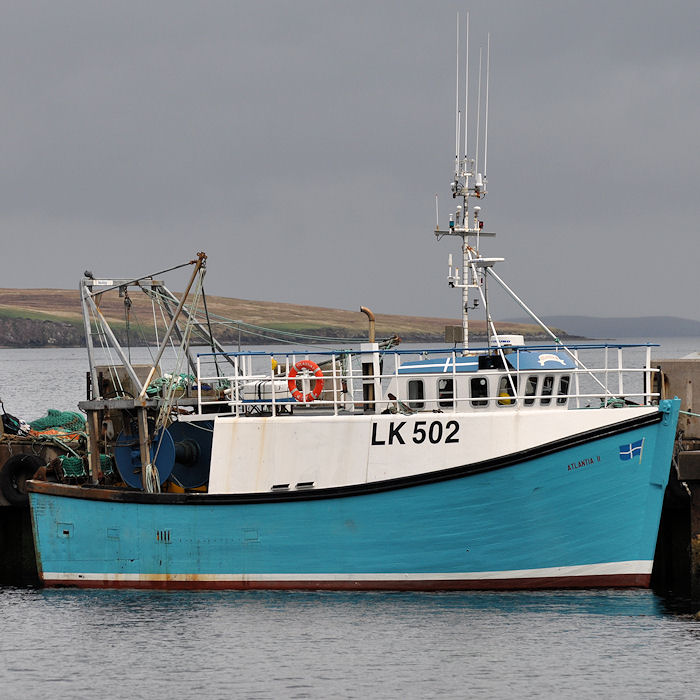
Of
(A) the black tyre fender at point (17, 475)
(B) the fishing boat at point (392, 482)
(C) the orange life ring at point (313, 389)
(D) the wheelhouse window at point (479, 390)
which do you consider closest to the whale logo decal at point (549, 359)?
(B) the fishing boat at point (392, 482)

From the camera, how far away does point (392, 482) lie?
60.5 feet

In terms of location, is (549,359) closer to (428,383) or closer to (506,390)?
(506,390)

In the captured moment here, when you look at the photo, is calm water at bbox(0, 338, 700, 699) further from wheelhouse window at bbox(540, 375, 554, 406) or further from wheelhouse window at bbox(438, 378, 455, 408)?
wheelhouse window at bbox(438, 378, 455, 408)

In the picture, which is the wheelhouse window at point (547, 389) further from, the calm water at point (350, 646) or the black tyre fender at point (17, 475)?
the black tyre fender at point (17, 475)

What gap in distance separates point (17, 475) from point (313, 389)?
6880 mm

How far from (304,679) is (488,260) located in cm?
796

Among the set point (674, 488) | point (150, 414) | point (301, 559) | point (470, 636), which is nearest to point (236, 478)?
point (301, 559)

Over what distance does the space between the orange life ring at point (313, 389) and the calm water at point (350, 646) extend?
324 cm

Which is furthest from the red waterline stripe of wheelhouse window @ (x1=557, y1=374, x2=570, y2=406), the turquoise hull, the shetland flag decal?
wheelhouse window @ (x1=557, y1=374, x2=570, y2=406)

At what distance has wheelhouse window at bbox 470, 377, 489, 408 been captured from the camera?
19.5m

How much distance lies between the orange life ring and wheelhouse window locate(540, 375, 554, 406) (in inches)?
144

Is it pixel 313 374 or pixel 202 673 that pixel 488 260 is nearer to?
pixel 313 374

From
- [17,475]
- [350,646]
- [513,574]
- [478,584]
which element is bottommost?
[350,646]

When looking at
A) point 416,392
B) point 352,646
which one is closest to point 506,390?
point 416,392
